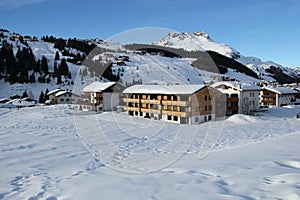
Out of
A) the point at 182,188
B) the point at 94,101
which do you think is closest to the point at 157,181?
the point at 182,188

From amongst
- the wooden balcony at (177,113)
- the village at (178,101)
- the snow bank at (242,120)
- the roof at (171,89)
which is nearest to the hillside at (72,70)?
the village at (178,101)

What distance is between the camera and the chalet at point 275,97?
53.6 meters

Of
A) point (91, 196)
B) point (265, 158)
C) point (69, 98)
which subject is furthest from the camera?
point (69, 98)

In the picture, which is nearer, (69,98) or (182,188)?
(182,188)

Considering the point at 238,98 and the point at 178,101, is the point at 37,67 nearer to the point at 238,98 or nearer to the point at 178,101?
the point at 178,101

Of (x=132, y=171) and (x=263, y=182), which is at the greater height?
(x=263, y=182)

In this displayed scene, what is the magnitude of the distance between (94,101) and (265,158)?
40326 mm

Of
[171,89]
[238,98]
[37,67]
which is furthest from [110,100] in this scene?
[37,67]

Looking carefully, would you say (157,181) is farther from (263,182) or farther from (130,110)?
(130,110)

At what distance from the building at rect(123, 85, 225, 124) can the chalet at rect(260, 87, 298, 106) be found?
842 inches

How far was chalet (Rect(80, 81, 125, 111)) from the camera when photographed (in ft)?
149

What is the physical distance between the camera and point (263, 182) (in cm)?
595

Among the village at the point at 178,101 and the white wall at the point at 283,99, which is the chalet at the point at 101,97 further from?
the white wall at the point at 283,99

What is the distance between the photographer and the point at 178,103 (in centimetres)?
3338
